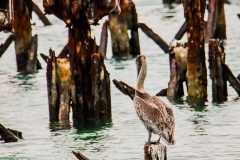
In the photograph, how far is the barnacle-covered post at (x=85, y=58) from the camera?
831 inches

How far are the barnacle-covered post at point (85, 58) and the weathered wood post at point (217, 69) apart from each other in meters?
2.58

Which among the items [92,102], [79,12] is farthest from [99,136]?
[79,12]

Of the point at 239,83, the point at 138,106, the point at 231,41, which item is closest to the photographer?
the point at 138,106

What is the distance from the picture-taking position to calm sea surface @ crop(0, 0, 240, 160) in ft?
66.8

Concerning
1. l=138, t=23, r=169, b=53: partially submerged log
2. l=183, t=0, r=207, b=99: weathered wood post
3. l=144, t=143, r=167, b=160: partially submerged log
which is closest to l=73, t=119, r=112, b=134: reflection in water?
l=183, t=0, r=207, b=99: weathered wood post

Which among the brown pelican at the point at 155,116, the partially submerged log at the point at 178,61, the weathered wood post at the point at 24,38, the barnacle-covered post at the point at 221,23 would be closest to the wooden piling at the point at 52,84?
the partially submerged log at the point at 178,61

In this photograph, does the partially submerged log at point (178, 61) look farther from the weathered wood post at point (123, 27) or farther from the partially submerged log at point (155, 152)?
the partially submerged log at point (155, 152)

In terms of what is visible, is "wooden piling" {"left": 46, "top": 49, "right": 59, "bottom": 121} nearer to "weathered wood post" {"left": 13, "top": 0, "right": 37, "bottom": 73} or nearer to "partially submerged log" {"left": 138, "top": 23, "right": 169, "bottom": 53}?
"weathered wood post" {"left": 13, "top": 0, "right": 37, "bottom": 73}

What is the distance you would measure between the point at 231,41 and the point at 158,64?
175 inches

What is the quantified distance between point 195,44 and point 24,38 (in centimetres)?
787

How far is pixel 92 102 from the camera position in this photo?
72.5 ft

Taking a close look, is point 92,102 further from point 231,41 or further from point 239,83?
point 231,41

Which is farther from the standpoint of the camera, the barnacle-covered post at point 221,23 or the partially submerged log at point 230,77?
the barnacle-covered post at point 221,23

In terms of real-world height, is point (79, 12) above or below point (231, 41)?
above
